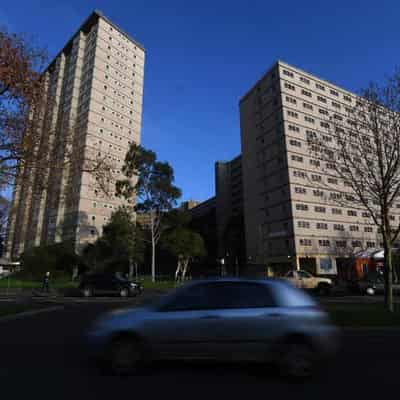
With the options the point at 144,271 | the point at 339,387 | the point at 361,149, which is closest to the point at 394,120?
the point at 361,149

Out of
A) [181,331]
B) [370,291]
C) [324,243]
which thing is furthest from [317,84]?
[181,331]

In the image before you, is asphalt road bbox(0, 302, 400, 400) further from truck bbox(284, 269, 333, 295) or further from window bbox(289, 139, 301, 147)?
window bbox(289, 139, 301, 147)

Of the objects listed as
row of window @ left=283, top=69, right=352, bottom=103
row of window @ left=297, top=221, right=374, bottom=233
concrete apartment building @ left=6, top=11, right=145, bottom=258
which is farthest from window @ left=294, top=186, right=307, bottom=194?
concrete apartment building @ left=6, top=11, right=145, bottom=258

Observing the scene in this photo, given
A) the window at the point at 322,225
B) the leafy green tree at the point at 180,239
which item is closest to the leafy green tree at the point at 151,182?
the leafy green tree at the point at 180,239

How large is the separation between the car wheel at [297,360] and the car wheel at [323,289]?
63.0ft

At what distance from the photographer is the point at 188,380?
14.9 ft

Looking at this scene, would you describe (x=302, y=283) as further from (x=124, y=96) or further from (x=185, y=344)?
(x=124, y=96)

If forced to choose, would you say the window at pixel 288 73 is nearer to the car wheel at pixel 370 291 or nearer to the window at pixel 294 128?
the window at pixel 294 128

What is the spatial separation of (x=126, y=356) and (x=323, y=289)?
2041cm

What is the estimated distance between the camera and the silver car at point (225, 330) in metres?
4.69

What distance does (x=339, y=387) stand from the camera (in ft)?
14.1

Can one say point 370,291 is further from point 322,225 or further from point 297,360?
point 322,225

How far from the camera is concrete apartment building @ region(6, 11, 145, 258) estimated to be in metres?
55.5

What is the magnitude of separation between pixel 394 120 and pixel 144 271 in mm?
69079
